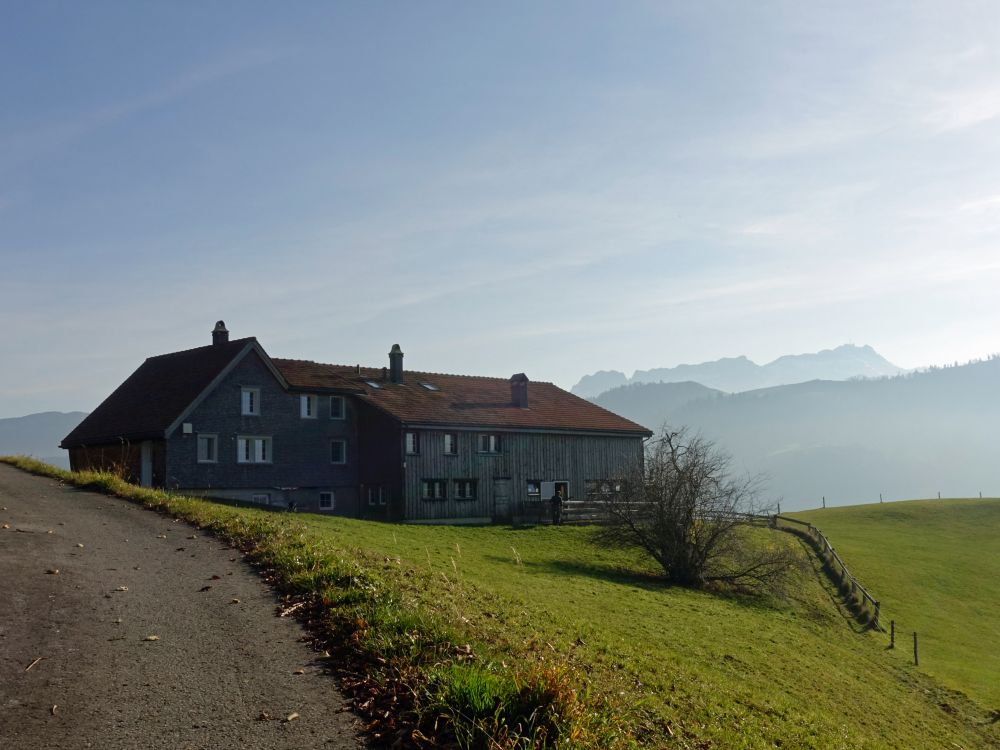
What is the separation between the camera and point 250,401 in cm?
4822

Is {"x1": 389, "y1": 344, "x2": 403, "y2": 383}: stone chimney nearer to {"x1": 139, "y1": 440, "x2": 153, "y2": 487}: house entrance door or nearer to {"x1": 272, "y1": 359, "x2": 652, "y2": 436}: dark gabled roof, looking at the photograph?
{"x1": 272, "y1": 359, "x2": 652, "y2": 436}: dark gabled roof

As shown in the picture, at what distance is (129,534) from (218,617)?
746 centimetres

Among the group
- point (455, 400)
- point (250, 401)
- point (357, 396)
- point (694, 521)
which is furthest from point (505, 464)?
point (694, 521)

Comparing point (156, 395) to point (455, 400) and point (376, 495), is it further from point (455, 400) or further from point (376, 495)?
point (455, 400)

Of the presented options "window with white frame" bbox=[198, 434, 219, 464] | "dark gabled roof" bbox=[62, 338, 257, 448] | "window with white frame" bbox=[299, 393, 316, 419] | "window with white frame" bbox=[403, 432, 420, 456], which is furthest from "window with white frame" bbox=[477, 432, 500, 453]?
"window with white frame" bbox=[198, 434, 219, 464]

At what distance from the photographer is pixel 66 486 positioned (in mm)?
27312

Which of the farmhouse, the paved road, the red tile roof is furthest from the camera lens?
the red tile roof

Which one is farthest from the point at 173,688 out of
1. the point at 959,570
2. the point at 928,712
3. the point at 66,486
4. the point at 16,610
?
the point at 959,570

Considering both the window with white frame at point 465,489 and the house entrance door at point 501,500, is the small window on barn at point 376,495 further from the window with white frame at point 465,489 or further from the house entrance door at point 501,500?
the house entrance door at point 501,500

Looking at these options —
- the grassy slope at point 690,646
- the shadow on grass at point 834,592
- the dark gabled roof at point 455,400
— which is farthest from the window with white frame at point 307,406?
the shadow on grass at point 834,592

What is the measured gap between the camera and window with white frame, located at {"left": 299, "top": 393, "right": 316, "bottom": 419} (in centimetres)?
5097

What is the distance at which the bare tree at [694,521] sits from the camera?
3819 centimetres

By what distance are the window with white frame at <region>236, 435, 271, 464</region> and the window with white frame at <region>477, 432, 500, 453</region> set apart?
42.1 ft

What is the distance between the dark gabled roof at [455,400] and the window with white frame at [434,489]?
3.45 m
